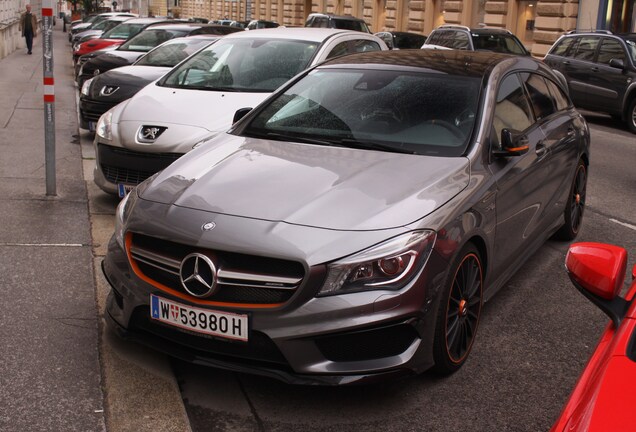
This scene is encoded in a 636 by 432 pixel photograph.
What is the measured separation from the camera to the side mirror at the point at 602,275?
109 inches

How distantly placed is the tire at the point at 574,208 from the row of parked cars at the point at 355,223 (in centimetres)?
38

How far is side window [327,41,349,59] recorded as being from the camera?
882 cm

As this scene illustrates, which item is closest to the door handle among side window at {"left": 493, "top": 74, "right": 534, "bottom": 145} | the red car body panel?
side window at {"left": 493, "top": 74, "right": 534, "bottom": 145}

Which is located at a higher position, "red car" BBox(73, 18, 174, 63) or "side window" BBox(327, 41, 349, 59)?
"side window" BBox(327, 41, 349, 59)

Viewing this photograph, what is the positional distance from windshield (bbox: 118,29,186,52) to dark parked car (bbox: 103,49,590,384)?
32.7 ft

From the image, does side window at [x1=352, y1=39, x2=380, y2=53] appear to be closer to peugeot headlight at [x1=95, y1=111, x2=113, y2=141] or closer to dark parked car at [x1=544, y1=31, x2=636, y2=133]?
peugeot headlight at [x1=95, y1=111, x2=113, y2=141]

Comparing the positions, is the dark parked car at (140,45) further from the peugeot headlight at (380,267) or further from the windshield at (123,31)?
the peugeot headlight at (380,267)

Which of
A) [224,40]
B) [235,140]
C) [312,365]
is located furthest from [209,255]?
[224,40]

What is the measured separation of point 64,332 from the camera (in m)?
4.83

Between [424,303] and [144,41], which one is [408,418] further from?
[144,41]

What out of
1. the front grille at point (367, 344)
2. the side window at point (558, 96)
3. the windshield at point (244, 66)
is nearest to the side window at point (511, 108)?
the side window at point (558, 96)

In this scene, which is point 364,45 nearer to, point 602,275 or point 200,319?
point 200,319

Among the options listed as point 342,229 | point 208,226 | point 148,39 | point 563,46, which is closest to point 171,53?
point 148,39

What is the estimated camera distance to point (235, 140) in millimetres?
5285
